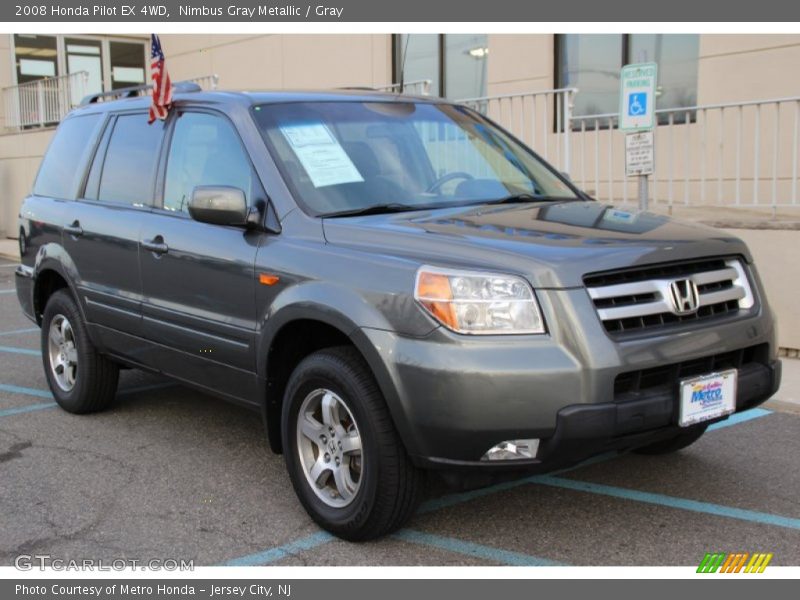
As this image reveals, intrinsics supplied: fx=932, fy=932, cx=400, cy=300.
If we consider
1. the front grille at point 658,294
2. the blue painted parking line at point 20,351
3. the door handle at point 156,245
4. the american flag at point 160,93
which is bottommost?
the blue painted parking line at point 20,351

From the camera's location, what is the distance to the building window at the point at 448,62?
42.4 feet

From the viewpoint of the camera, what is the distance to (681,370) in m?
3.67

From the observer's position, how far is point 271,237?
4.25 metres

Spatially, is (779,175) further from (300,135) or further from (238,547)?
(238,547)

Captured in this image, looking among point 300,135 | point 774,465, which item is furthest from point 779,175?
point 300,135

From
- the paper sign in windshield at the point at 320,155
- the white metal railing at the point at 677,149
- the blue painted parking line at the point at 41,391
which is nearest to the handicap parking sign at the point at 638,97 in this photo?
the white metal railing at the point at 677,149

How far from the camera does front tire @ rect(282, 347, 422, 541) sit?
3645mm

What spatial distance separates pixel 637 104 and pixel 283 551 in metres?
4.57

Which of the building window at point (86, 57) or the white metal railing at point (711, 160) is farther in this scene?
the building window at point (86, 57)

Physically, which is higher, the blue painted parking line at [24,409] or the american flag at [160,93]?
the american flag at [160,93]

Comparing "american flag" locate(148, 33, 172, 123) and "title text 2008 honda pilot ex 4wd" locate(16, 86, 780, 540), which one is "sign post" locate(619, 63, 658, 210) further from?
"american flag" locate(148, 33, 172, 123)

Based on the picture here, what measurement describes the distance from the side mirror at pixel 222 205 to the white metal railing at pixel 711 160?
4.91 metres

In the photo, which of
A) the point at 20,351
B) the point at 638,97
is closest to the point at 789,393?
the point at 638,97

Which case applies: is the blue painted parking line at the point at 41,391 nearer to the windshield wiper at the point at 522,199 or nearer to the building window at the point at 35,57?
the windshield wiper at the point at 522,199
